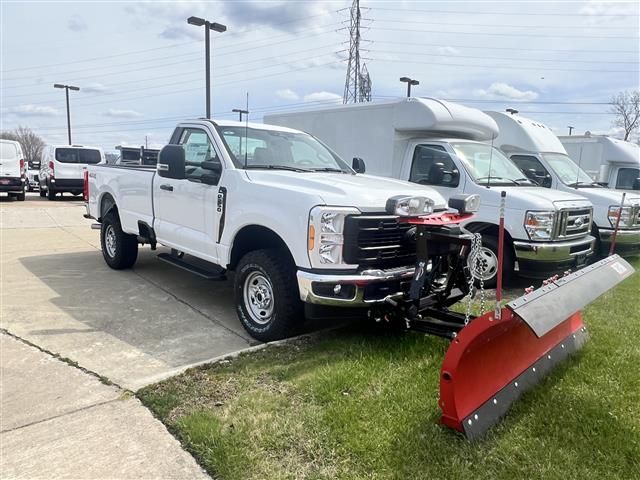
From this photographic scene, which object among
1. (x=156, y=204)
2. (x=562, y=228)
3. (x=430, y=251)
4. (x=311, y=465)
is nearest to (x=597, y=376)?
(x=430, y=251)

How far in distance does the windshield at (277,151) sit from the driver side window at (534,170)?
4730 mm

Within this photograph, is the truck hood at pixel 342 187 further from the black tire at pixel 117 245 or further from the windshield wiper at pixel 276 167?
the black tire at pixel 117 245

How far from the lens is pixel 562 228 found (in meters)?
6.76

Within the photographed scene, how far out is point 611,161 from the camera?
44.3 ft

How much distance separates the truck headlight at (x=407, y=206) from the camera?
4062mm

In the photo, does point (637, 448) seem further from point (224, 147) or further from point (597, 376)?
point (224, 147)

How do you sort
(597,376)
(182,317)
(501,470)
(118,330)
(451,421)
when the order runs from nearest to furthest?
1. (501,470)
2. (451,421)
3. (597,376)
4. (118,330)
5. (182,317)

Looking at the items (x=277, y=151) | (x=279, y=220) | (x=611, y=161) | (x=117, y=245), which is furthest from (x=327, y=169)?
(x=611, y=161)

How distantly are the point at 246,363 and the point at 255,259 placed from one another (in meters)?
0.98

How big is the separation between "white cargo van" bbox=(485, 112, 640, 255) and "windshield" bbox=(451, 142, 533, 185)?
1596 mm

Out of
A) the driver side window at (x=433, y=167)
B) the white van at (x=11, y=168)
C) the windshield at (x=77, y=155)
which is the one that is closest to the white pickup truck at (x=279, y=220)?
the driver side window at (x=433, y=167)

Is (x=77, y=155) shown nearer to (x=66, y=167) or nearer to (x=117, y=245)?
(x=66, y=167)

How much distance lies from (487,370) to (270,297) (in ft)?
6.90

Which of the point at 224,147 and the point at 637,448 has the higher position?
the point at 224,147
